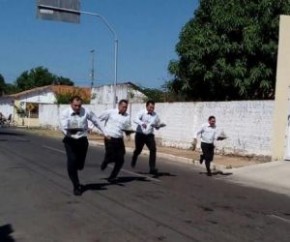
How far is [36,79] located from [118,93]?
227 ft

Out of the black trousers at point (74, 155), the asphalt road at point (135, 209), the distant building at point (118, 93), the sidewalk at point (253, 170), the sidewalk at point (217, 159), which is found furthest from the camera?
the distant building at point (118, 93)

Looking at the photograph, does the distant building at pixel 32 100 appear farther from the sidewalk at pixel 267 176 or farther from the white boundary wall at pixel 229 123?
the sidewalk at pixel 267 176

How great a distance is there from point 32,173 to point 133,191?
153 inches

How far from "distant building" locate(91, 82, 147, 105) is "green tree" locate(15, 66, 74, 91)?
6156 centimetres

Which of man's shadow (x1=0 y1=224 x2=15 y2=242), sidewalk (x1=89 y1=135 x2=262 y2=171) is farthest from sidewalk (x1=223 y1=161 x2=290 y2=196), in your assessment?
man's shadow (x1=0 y1=224 x2=15 y2=242)

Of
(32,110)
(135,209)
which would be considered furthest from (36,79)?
(135,209)

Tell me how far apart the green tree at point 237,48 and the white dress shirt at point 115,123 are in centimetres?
1594

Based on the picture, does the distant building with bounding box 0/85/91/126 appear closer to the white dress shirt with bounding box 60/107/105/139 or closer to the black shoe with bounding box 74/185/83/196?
the white dress shirt with bounding box 60/107/105/139

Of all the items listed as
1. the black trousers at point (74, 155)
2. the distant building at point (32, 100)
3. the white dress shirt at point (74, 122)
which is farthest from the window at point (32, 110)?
the black trousers at point (74, 155)

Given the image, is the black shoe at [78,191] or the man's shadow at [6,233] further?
the black shoe at [78,191]

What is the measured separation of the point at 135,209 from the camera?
1036cm

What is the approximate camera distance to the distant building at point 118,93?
53.7m

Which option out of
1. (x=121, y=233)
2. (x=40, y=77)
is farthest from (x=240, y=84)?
(x=40, y=77)

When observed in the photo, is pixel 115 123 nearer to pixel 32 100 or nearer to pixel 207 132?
pixel 207 132
